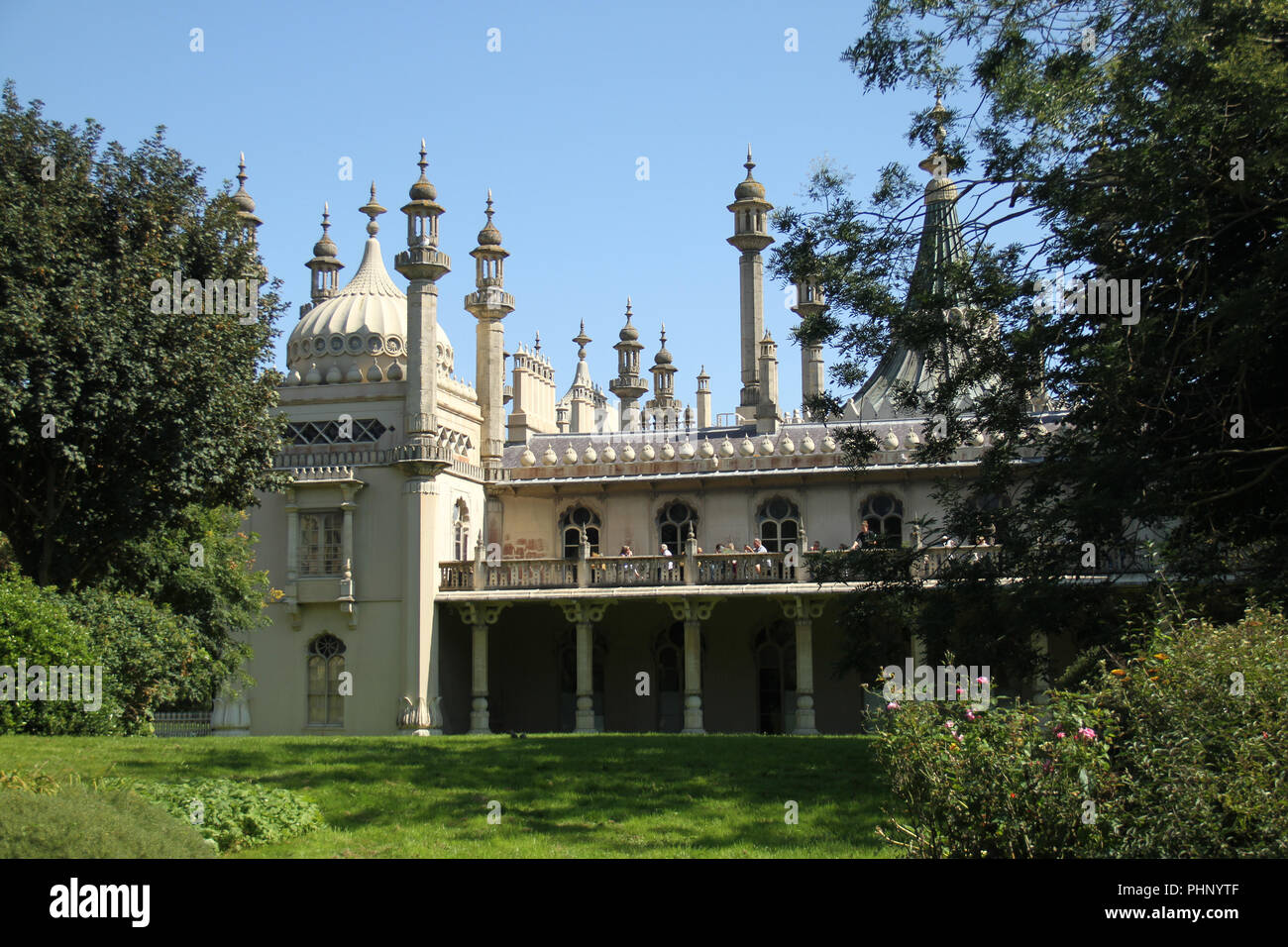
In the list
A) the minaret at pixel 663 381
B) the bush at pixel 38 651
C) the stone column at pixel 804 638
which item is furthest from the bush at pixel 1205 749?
the minaret at pixel 663 381

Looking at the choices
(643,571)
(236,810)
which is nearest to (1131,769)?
(236,810)

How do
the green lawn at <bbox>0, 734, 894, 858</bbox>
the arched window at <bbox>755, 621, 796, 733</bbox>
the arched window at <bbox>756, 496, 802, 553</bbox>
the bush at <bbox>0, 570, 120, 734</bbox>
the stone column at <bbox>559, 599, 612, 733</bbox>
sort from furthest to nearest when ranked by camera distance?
the arched window at <bbox>756, 496, 802, 553</bbox> → the arched window at <bbox>755, 621, 796, 733</bbox> → the stone column at <bbox>559, 599, 612, 733</bbox> → the bush at <bbox>0, 570, 120, 734</bbox> → the green lawn at <bbox>0, 734, 894, 858</bbox>

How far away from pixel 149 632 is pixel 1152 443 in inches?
659

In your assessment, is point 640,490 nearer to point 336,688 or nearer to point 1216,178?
point 336,688

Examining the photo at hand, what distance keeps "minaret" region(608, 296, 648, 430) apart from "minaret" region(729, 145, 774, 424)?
20.5 metres

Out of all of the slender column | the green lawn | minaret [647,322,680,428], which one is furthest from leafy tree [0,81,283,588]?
minaret [647,322,680,428]

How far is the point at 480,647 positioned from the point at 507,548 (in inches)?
159

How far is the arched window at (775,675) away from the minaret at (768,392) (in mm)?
5630

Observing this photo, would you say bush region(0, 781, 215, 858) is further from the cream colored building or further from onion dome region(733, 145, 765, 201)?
onion dome region(733, 145, 765, 201)

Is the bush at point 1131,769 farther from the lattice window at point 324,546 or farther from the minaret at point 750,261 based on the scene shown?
the minaret at point 750,261

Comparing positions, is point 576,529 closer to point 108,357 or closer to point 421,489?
point 421,489

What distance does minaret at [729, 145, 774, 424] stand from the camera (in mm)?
40094

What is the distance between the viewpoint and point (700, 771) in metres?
16.7

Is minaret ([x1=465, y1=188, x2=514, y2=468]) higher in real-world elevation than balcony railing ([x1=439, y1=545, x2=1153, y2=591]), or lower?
higher
